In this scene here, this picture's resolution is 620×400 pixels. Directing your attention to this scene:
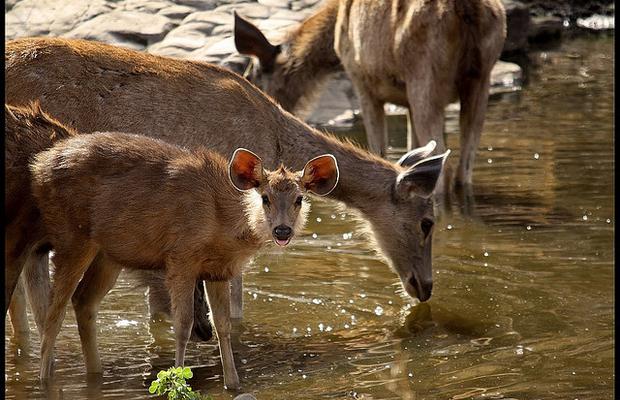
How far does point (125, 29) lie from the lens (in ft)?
59.7

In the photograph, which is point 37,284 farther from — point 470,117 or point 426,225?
point 470,117

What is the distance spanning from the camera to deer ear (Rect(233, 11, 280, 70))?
14281 millimetres

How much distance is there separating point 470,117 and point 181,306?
22.1 feet

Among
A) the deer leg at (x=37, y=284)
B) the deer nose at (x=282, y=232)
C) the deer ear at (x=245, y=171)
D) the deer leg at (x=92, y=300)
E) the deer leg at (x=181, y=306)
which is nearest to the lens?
the deer nose at (x=282, y=232)

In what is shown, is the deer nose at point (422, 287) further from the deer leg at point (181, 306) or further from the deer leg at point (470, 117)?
the deer leg at point (470, 117)

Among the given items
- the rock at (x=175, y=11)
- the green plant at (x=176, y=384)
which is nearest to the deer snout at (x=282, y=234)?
the green plant at (x=176, y=384)

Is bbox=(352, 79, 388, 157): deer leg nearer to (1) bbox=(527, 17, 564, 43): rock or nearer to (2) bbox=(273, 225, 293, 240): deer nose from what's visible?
(2) bbox=(273, 225, 293, 240): deer nose

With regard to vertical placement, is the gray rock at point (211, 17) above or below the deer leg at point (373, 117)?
below

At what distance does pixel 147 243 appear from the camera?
26.4ft

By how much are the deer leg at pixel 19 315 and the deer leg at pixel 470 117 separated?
604cm

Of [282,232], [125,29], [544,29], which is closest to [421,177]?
[282,232]

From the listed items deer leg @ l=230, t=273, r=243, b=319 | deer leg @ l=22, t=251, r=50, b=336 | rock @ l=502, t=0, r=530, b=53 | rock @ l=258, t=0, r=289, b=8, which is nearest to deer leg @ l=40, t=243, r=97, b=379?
deer leg @ l=22, t=251, r=50, b=336

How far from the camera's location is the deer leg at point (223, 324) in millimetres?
8078

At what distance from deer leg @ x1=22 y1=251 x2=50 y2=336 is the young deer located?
29.2 inches
